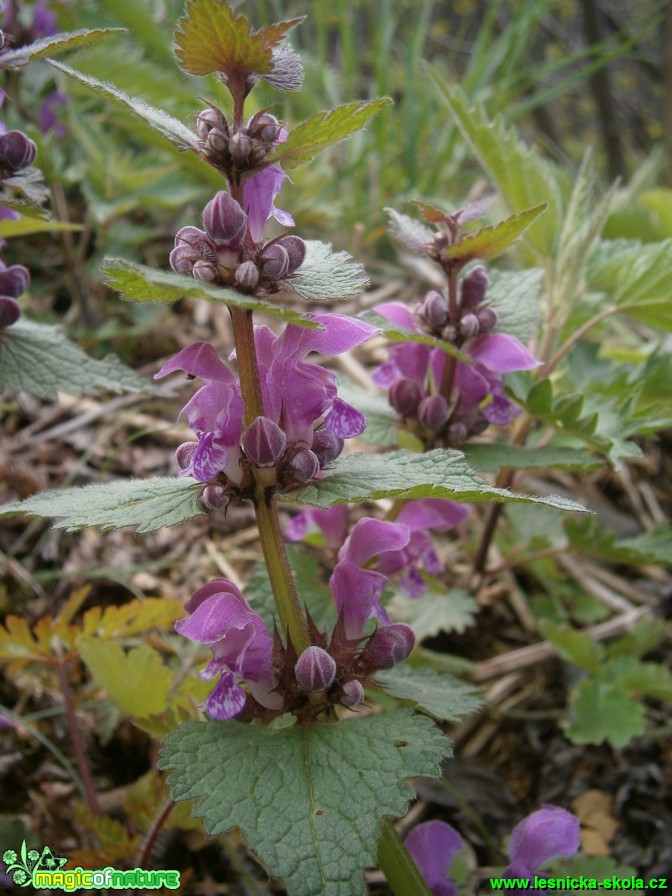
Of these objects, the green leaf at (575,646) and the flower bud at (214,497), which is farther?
the green leaf at (575,646)

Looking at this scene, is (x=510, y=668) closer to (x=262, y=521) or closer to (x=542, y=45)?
(x=262, y=521)

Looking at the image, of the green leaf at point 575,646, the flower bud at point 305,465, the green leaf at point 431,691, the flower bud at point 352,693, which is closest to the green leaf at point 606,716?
the green leaf at point 575,646

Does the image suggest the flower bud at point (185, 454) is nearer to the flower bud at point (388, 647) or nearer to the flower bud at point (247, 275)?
the flower bud at point (247, 275)

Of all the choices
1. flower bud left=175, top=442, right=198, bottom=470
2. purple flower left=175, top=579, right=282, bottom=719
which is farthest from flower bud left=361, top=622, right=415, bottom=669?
flower bud left=175, top=442, right=198, bottom=470

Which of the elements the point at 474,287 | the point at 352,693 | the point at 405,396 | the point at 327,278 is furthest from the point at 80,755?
the point at 474,287

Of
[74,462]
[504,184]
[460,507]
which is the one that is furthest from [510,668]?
[74,462]

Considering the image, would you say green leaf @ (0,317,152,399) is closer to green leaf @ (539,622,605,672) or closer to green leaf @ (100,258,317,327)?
green leaf @ (100,258,317,327)
